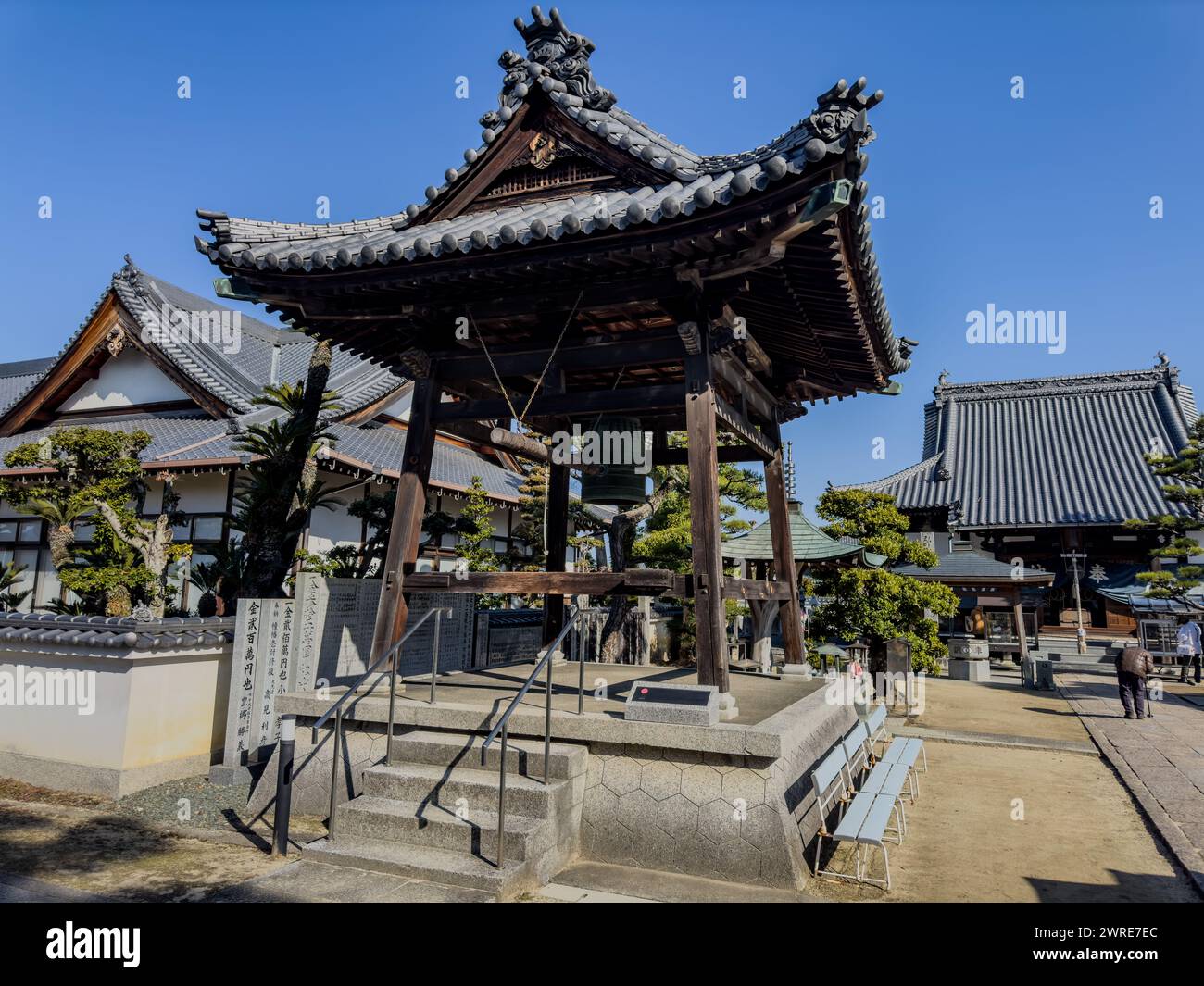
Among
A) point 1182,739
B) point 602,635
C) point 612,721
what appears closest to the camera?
point 612,721

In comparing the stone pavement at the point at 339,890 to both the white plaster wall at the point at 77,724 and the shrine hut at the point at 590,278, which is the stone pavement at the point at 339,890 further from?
the white plaster wall at the point at 77,724

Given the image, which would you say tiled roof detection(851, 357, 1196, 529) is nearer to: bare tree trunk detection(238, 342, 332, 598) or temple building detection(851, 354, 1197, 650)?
temple building detection(851, 354, 1197, 650)

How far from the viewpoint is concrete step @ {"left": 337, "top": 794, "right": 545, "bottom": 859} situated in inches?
214

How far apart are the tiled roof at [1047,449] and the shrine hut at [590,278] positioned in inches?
1086

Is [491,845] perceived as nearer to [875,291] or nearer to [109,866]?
[109,866]

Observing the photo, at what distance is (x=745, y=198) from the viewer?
602 cm

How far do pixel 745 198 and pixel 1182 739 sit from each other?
1206cm

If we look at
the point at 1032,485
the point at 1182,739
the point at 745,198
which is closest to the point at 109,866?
the point at 745,198

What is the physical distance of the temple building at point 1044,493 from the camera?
94.8ft

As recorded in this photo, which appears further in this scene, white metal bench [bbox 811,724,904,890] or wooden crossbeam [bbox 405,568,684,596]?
wooden crossbeam [bbox 405,568,684,596]

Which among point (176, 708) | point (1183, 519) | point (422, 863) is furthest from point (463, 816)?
point (1183, 519)

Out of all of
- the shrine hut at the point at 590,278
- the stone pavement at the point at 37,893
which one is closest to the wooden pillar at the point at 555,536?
the shrine hut at the point at 590,278

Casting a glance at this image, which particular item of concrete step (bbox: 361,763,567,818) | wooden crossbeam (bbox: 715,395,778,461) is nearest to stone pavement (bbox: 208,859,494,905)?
concrete step (bbox: 361,763,567,818)

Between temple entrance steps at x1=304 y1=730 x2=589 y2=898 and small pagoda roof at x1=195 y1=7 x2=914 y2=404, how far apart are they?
13.9ft
